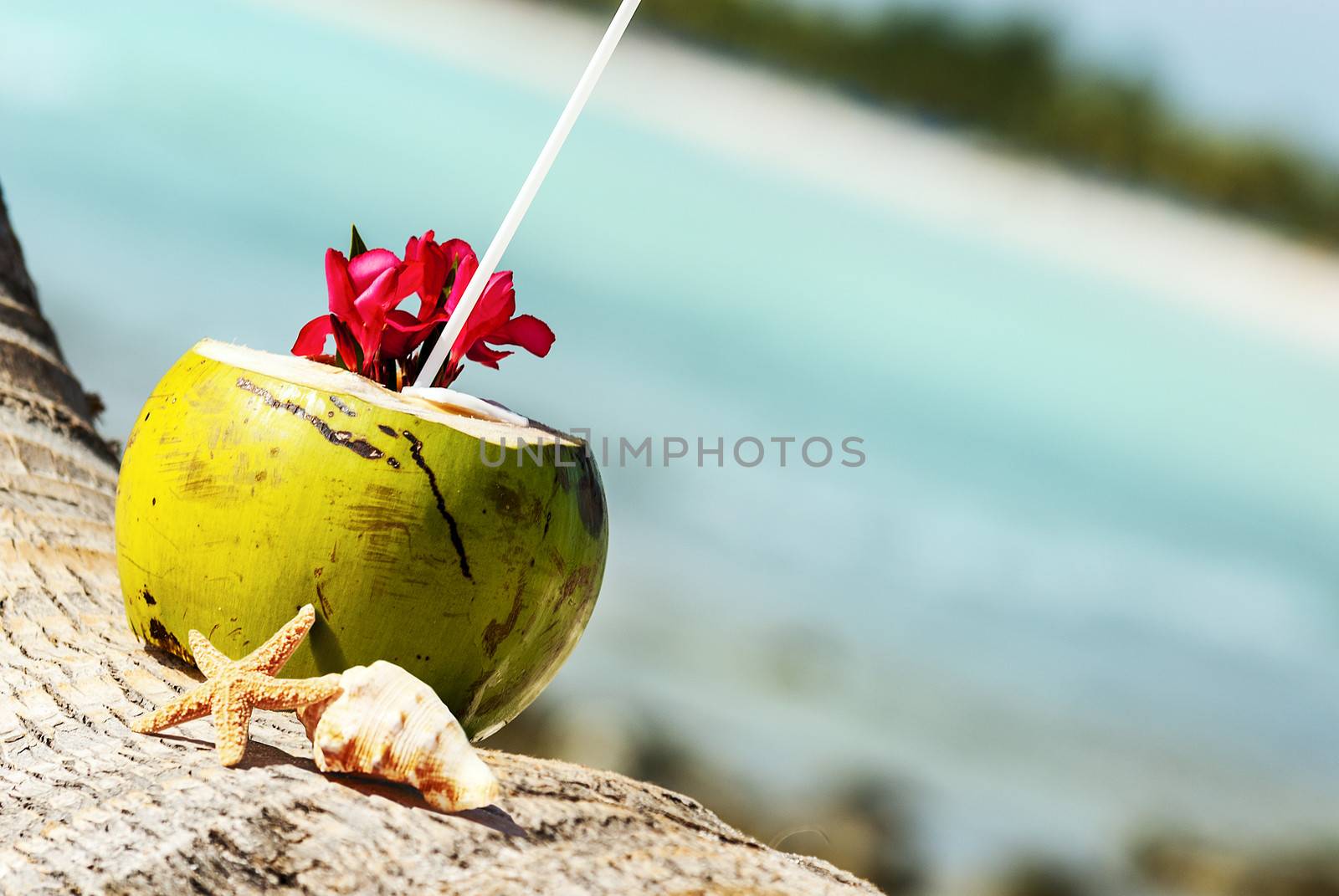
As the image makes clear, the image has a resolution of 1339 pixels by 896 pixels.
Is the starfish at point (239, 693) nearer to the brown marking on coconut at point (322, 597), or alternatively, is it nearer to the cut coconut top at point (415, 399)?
the brown marking on coconut at point (322, 597)

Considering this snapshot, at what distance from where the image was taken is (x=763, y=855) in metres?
1.36

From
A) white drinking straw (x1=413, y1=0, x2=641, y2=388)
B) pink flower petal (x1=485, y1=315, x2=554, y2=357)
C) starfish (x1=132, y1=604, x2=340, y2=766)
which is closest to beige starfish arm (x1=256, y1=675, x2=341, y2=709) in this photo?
starfish (x1=132, y1=604, x2=340, y2=766)

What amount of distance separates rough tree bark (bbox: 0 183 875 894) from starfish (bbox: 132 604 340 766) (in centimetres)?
3

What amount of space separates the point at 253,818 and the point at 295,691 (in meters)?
0.14

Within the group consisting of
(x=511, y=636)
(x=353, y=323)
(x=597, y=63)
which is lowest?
(x=511, y=636)

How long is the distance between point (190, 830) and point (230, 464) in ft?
1.31

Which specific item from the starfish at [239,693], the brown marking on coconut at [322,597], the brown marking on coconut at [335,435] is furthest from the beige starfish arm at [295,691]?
the brown marking on coconut at [335,435]

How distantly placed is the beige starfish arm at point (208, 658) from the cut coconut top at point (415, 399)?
283 millimetres

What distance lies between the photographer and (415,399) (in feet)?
4.55

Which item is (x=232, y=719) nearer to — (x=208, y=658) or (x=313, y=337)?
(x=208, y=658)

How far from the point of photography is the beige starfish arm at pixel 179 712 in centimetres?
124

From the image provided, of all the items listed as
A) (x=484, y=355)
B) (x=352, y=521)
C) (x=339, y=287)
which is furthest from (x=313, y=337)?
(x=352, y=521)

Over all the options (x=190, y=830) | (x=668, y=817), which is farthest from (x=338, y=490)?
(x=668, y=817)

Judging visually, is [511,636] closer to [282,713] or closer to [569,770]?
[569,770]
